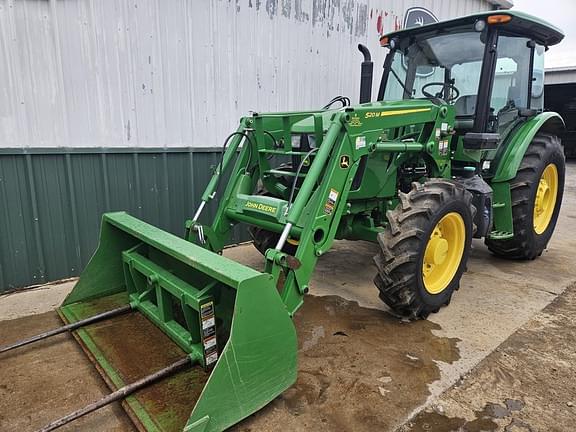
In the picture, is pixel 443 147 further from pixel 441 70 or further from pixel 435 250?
pixel 435 250

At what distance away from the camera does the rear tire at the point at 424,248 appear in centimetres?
293

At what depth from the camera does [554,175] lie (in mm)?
4762

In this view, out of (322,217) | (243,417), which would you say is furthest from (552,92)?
(243,417)

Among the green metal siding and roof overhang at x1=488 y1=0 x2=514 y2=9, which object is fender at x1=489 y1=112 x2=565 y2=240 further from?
roof overhang at x1=488 y1=0 x2=514 y2=9

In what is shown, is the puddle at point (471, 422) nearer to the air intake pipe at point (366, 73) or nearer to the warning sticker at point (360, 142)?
the warning sticker at point (360, 142)

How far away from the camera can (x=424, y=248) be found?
9.77ft

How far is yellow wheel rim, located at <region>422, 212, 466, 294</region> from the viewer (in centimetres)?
320

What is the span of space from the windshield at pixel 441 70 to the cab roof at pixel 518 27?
0.39ft

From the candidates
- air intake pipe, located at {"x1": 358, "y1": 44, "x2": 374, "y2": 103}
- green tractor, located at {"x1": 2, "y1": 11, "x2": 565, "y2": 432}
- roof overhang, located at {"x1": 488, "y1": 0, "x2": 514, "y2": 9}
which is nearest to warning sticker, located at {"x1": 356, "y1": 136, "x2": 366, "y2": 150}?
green tractor, located at {"x1": 2, "y1": 11, "x2": 565, "y2": 432}

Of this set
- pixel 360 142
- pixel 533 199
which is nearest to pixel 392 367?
pixel 360 142

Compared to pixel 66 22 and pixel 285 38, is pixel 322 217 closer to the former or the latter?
pixel 66 22

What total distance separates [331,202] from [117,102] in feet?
8.31

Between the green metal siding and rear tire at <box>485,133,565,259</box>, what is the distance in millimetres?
3526

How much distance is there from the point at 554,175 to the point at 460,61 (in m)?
1.93
